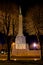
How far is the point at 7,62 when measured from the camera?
13.6 metres

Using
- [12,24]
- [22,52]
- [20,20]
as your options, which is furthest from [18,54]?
[20,20]

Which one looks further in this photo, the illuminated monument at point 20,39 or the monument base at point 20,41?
the monument base at point 20,41

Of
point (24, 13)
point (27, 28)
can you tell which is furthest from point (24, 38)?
point (24, 13)

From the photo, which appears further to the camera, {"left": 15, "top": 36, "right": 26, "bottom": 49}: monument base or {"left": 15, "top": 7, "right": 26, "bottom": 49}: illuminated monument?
→ {"left": 15, "top": 36, "right": 26, "bottom": 49}: monument base

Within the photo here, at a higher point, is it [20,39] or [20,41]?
[20,39]

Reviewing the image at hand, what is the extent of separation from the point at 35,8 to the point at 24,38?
3513 mm

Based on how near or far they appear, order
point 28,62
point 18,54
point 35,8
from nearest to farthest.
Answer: point 28,62 → point 18,54 → point 35,8

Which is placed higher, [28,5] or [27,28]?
[28,5]

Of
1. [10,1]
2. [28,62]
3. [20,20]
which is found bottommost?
[28,62]

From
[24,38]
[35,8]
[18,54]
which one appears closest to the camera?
[18,54]

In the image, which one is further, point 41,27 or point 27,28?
point 27,28

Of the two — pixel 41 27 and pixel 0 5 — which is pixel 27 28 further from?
pixel 0 5

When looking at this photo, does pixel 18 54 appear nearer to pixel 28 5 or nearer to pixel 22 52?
pixel 22 52

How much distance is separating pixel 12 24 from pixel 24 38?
364cm
